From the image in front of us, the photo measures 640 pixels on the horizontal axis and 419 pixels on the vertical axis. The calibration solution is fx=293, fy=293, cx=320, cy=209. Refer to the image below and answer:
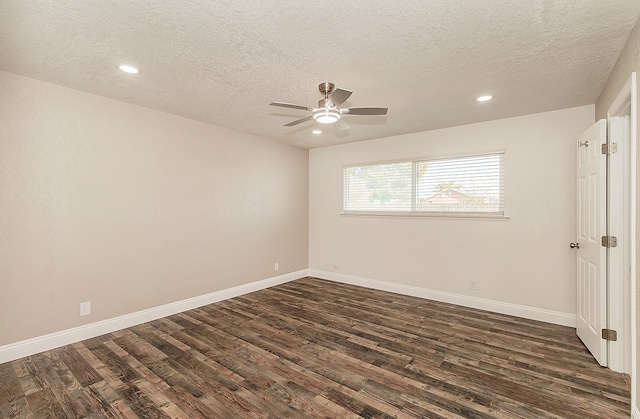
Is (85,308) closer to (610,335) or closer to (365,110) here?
(365,110)

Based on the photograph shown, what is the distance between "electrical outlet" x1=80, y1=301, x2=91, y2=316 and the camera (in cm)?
318

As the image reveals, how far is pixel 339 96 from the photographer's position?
2.40m

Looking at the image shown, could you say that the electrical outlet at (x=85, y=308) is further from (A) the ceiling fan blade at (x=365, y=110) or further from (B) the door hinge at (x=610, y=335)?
(B) the door hinge at (x=610, y=335)

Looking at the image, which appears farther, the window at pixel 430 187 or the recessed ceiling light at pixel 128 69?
the window at pixel 430 187

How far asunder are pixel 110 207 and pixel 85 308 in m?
1.13

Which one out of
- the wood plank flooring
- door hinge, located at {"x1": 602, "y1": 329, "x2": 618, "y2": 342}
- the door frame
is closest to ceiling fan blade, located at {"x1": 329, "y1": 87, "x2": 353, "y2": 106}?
the door frame

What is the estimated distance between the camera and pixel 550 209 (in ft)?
12.2

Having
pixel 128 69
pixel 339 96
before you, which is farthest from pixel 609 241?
pixel 128 69

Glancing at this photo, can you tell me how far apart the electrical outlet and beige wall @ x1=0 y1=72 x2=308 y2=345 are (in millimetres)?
52

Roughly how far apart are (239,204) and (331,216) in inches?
74.1

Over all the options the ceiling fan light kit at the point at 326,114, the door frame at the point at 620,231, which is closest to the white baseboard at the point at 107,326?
the ceiling fan light kit at the point at 326,114

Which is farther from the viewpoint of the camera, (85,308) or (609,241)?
(85,308)

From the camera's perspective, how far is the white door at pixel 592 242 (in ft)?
8.65

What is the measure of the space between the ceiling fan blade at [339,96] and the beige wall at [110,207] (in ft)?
8.37
